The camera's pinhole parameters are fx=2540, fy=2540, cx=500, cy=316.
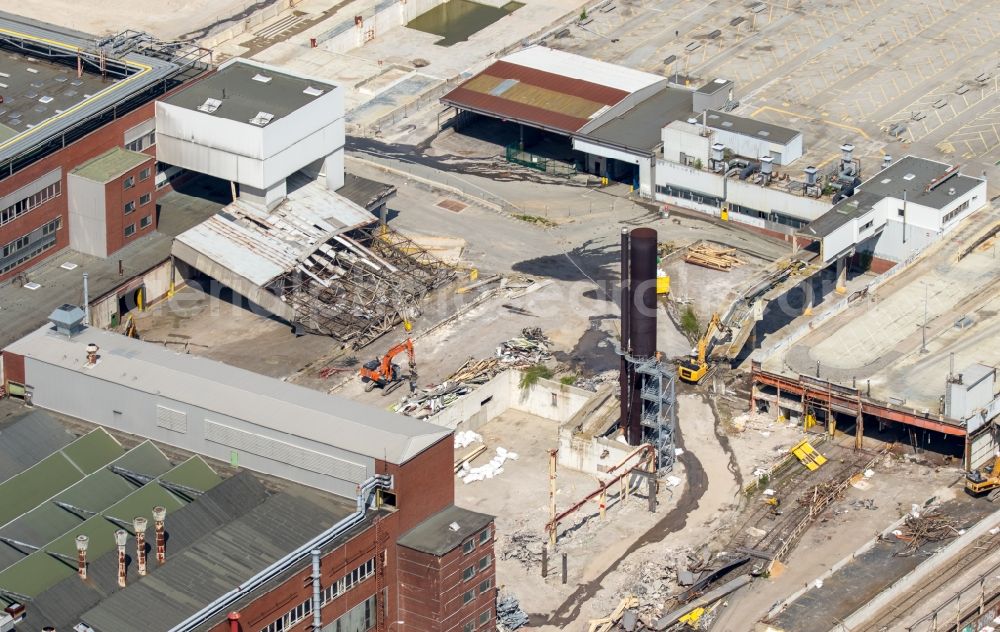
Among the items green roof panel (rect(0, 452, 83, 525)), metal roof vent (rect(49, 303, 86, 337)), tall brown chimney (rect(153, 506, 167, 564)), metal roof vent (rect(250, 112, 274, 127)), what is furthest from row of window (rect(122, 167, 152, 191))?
tall brown chimney (rect(153, 506, 167, 564))

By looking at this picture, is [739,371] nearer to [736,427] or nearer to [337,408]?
[736,427]

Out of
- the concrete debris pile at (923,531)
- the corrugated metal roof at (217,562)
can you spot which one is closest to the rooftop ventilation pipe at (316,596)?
the corrugated metal roof at (217,562)

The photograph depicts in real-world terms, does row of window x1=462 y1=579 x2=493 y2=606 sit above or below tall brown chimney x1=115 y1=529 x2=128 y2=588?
below

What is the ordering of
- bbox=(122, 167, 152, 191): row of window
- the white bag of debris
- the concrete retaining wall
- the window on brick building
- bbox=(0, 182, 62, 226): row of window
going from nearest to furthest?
1. the window on brick building
2. the white bag of debris
3. the concrete retaining wall
4. bbox=(0, 182, 62, 226): row of window
5. bbox=(122, 167, 152, 191): row of window

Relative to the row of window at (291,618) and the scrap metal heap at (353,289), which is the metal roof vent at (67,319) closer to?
the row of window at (291,618)

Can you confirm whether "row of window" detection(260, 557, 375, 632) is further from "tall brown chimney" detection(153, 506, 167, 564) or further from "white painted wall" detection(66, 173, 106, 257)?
"white painted wall" detection(66, 173, 106, 257)

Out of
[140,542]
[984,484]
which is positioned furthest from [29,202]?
[984,484]
